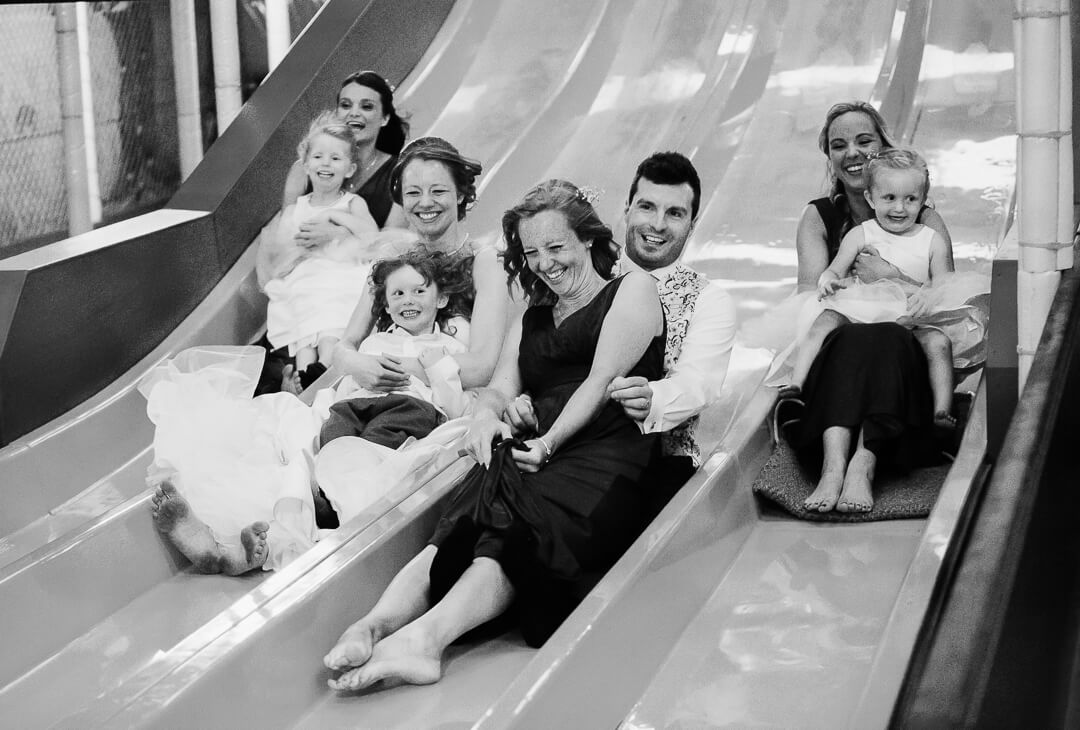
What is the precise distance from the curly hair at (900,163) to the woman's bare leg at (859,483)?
81 centimetres

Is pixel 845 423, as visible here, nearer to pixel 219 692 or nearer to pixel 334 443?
pixel 334 443

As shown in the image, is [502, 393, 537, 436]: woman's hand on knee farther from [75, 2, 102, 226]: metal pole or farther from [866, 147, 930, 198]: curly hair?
[75, 2, 102, 226]: metal pole

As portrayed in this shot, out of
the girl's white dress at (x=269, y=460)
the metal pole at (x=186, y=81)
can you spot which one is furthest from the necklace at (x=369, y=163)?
the metal pole at (x=186, y=81)

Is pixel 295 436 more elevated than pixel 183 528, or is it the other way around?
pixel 295 436

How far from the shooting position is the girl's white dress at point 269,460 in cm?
291

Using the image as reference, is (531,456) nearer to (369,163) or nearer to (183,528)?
(183,528)

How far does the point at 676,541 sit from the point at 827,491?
20.2 inches

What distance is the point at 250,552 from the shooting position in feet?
9.39

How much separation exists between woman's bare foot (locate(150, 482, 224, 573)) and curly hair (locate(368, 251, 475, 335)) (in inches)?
30.9

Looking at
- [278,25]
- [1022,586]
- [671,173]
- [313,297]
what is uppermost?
[278,25]

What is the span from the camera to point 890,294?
3314 mm

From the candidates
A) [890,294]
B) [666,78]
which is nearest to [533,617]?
[890,294]

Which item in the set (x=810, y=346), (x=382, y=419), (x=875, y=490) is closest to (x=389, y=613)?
(x=382, y=419)

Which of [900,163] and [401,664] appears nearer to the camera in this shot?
[401,664]
